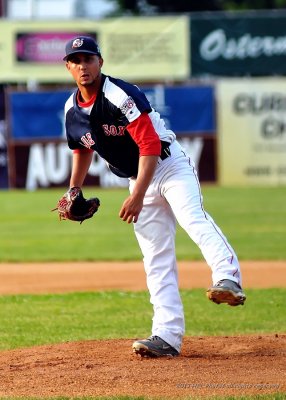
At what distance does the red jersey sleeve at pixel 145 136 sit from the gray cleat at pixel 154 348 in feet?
3.78

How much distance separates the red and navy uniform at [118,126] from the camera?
573cm

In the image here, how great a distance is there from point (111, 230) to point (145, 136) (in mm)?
10910

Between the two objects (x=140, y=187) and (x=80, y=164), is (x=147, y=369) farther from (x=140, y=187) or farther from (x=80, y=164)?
(x=80, y=164)

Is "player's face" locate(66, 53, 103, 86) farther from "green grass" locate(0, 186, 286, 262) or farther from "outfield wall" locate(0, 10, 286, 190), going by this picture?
"outfield wall" locate(0, 10, 286, 190)

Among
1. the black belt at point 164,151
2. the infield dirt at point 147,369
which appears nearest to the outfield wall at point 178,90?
the infield dirt at point 147,369

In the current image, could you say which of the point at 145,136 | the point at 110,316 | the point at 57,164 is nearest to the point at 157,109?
the point at 57,164

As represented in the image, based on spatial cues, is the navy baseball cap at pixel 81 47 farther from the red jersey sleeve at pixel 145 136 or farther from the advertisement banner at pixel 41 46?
the advertisement banner at pixel 41 46

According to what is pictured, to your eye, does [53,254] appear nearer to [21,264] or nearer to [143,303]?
[21,264]

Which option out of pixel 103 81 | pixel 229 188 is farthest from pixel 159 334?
pixel 229 188

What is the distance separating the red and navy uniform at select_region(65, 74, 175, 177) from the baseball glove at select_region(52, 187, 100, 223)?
250 millimetres

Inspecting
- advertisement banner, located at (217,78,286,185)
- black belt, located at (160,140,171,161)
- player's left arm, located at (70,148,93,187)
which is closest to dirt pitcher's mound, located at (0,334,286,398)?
player's left arm, located at (70,148,93,187)

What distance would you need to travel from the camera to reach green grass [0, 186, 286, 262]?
530 inches

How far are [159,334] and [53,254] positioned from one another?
24.2 feet

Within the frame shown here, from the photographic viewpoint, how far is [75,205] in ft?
20.2
